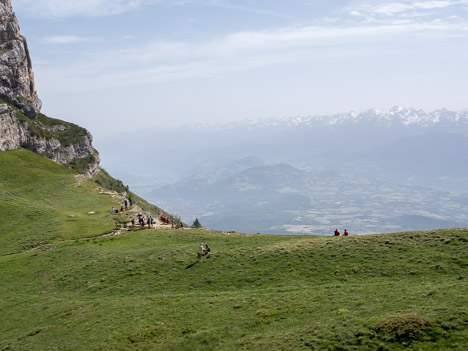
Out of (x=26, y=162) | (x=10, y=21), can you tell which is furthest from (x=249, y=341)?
(x=10, y=21)

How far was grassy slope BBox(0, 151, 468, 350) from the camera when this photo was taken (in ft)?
90.7

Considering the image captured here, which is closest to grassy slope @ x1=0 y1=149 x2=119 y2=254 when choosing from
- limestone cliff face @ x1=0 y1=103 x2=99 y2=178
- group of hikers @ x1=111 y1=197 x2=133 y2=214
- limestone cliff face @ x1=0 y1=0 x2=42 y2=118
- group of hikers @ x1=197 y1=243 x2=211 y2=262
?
group of hikers @ x1=111 y1=197 x2=133 y2=214

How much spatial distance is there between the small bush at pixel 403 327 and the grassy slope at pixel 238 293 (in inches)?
13.3

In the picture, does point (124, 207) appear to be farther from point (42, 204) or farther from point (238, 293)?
point (238, 293)

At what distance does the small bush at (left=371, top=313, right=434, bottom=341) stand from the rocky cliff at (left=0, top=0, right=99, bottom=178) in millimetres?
126403

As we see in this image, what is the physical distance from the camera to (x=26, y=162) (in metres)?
110

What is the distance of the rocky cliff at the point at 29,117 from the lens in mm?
132125

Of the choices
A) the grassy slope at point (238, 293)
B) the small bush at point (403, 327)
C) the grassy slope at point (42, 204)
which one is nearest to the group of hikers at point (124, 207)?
the grassy slope at point (42, 204)

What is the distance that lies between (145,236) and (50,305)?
24.4 metres

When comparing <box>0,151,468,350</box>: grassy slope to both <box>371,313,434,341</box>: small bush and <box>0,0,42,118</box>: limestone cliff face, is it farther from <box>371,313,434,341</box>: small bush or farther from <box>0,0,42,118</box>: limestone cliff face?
<box>0,0,42,118</box>: limestone cliff face

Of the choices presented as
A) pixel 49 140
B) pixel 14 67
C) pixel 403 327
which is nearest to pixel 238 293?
pixel 403 327

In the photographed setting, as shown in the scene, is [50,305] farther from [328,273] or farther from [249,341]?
[328,273]

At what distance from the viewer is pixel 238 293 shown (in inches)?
1499

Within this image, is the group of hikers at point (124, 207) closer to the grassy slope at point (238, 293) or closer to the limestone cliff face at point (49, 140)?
the grassy slope at point (238, 293)
